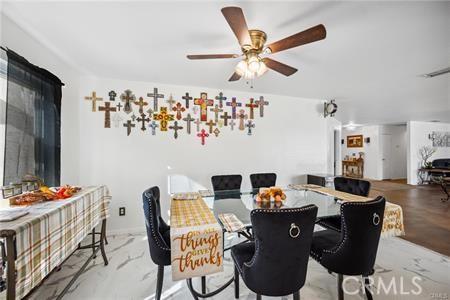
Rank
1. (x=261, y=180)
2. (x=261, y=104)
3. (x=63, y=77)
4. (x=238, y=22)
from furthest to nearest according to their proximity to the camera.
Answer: (x=261, y=104), (x=261, y=180), (x=63, y=77), (x=238, y=22)

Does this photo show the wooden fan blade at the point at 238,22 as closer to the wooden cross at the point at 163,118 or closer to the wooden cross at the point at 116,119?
the wooden cross at the point at 163,118

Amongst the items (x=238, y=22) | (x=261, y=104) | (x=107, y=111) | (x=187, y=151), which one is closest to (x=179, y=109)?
(x=187, y=151)

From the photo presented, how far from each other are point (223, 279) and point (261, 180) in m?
1.52

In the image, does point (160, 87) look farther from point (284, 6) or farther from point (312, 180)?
point (312, 180)

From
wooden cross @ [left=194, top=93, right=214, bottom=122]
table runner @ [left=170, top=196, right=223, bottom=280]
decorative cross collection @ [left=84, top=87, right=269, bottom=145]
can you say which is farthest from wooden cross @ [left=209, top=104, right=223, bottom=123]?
table runner @ [left=170, top=196, right=223, bottom=280]

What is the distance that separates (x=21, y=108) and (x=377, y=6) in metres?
3.10

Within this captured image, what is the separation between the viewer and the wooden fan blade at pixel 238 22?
116cm

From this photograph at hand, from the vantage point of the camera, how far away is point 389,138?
26.8 feet

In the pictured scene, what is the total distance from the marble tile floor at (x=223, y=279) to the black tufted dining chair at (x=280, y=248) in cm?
70

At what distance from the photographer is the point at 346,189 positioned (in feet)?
8.63

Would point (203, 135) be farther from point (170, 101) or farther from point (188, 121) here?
point (170, 101)

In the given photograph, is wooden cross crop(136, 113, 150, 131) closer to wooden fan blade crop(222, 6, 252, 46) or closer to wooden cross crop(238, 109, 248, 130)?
wooden cross crop(238, 109, 248, 130)

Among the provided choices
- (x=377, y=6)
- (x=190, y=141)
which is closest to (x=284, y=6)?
(x=377, y=6)

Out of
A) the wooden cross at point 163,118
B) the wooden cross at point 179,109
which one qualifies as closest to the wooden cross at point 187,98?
the wooden cross at point 179,109
